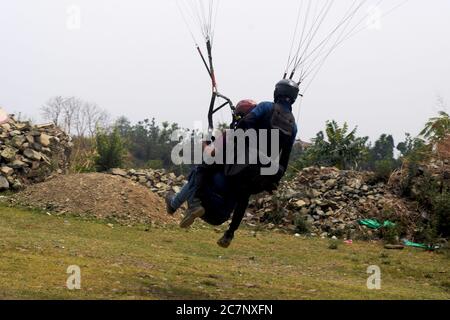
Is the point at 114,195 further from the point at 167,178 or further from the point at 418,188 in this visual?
the point at 418,188

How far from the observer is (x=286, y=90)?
6242 millimetres

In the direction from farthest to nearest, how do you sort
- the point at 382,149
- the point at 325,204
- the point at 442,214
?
Result: the point at 382,149, the point at 325,204, the point at 442,214

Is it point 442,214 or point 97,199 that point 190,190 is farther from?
point 442,214

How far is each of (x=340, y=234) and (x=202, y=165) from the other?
36.8 ft

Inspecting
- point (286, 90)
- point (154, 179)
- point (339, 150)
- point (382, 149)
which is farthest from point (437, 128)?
point (382, 149)

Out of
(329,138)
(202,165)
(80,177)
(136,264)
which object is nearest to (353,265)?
(136,264)

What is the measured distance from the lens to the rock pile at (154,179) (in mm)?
20031

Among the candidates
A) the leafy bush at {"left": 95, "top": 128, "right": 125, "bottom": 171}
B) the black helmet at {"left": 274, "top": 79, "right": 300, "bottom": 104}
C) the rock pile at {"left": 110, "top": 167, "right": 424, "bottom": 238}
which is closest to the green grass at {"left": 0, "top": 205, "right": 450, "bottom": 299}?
the rock pile at {"left": 110, "top": 167, "right": 424, "bottom": 238}

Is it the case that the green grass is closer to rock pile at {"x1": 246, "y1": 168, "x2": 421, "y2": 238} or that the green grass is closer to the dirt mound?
the dirt mound

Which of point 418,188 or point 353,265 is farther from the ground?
point 418,188

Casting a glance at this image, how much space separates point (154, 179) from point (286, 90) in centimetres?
1494

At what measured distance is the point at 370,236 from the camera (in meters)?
16.3

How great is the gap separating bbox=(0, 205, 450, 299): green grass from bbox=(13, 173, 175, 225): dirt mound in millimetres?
643

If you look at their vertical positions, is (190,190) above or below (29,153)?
below
